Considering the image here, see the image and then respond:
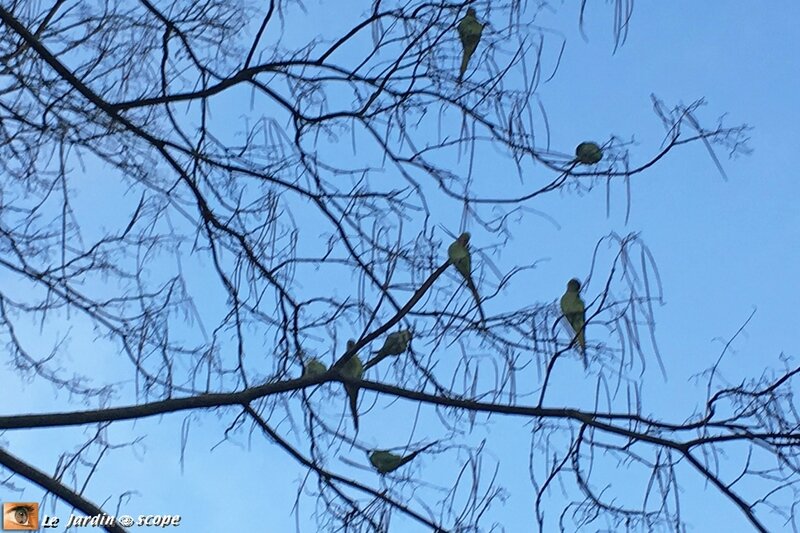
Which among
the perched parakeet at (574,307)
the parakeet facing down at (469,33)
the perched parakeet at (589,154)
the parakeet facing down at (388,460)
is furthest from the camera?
the parakeet facing down at (469,33)

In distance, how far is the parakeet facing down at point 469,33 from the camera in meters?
3.24

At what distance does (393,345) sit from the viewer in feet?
9.50

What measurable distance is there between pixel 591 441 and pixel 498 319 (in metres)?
0.37

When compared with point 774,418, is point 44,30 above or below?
above

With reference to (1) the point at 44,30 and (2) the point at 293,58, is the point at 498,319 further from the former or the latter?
(1) the point at 44,30

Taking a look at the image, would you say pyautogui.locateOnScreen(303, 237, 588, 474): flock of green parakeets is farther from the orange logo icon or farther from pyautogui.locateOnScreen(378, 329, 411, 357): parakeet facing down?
the orange logo icon

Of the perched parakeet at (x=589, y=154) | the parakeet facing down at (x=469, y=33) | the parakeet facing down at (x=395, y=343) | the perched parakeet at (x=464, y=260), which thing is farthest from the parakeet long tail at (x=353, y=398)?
the parakeet facing down at (x=469, y=33)

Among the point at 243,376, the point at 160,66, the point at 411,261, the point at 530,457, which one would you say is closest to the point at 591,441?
the point at 530,457

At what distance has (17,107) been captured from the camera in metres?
3.80

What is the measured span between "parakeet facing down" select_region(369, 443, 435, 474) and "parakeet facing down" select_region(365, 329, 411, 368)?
231mm

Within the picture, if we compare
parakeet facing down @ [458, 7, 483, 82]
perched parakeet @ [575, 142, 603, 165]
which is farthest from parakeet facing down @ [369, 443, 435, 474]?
parakeet facing down @ [458, 7, 483, 82]

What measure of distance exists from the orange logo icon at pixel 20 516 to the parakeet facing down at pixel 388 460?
94cm

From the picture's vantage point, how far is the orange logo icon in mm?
3174

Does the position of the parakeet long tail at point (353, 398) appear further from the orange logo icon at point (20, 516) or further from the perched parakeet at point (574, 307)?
the orange logo icon at point (20, 516)
